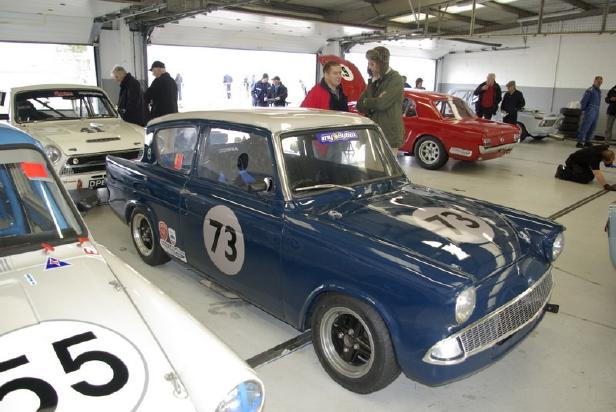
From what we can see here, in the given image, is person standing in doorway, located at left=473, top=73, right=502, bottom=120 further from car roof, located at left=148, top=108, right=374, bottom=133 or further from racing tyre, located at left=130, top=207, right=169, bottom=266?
racing tyre, located at left=130, top=207, right=169, bottom=266

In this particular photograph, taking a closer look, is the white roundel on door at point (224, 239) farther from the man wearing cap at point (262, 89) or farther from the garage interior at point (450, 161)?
the man wearing cap at point (262, 89)

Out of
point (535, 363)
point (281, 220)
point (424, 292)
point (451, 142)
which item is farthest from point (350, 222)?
point (451, 142)

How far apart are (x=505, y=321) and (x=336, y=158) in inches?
61.8

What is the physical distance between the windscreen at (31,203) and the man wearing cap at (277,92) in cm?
1314

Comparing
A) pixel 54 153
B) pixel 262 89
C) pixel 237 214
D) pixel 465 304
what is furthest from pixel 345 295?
pixel 262 89

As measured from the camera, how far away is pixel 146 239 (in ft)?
14.6

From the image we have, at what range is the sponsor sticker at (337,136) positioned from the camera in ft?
10.9

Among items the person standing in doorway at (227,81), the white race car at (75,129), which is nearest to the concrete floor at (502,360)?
the white race car at (75,129)

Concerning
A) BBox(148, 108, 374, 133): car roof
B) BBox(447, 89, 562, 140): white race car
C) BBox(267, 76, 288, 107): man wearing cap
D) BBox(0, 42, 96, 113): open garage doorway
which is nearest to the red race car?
BBox(447, 89, 562, 140): white race car

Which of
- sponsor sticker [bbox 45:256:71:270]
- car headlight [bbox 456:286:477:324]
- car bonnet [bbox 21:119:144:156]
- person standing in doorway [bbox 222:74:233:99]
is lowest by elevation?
car headlight [bbox 456:286:477:324]

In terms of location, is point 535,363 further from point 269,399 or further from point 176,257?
point 176,257

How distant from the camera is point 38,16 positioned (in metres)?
10.2

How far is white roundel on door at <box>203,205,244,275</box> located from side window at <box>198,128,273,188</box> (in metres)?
0.25

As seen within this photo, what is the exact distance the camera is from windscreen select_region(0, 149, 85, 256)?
2273 mm
